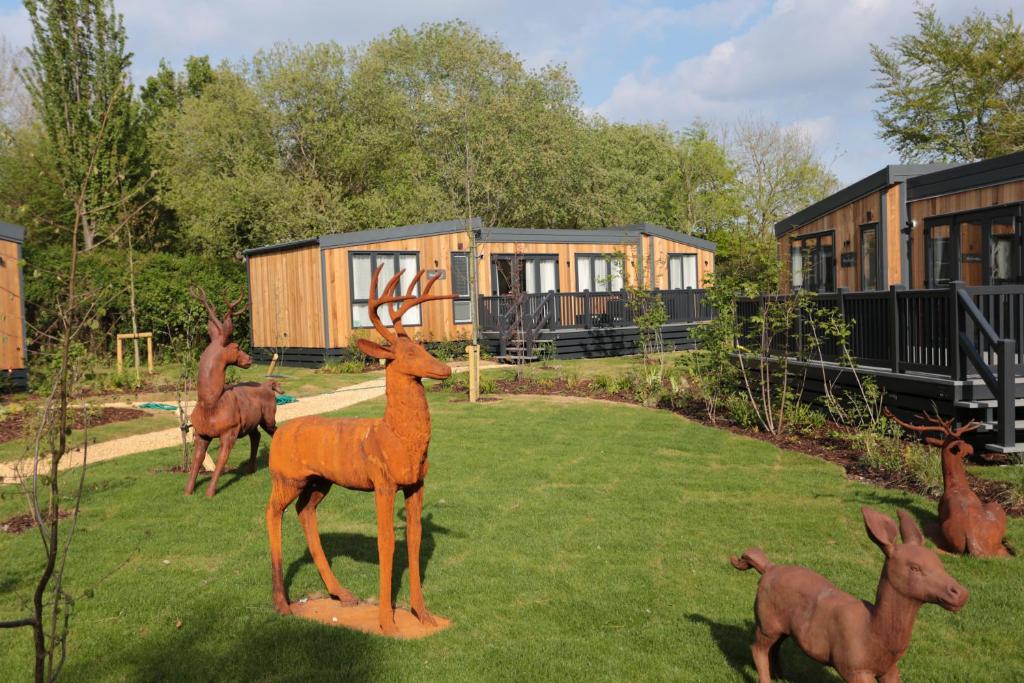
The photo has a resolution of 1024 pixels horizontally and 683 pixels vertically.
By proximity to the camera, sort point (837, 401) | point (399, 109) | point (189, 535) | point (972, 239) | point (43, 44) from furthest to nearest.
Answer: point (399, 109) → point (43, 44) → point (972, 239) → point (837, 401) → point (189, 535)

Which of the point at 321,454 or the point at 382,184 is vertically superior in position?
the point at 382,184

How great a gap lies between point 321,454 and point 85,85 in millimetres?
29051

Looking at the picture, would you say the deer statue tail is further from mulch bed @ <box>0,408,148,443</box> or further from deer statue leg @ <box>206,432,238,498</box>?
mulch bed @ <box>0,408,148,443</box>

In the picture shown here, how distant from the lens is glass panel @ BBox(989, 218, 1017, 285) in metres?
12.5

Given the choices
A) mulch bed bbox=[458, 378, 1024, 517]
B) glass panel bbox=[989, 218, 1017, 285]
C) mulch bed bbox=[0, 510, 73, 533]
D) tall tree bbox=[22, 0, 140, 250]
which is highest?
tall tree bbox=[22, 0, 140, 250]

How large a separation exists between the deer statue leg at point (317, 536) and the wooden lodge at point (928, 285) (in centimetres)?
650

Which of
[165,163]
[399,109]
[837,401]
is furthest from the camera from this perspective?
[399,109]

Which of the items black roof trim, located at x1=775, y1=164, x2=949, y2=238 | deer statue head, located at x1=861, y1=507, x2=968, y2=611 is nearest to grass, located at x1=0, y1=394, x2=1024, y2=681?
deer statue head, located at x1=861, y1=507, x2=968, y2=611

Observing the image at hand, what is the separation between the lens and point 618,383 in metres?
14.7

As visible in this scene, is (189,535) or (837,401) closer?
(189,535)

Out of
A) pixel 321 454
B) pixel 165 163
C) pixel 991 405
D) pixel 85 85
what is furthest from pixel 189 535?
pixel 165 163

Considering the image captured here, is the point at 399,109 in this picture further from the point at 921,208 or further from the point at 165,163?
the point at 921,208

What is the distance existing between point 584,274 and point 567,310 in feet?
12.5

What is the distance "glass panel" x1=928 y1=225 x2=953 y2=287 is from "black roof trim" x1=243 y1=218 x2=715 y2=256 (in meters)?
11.4
